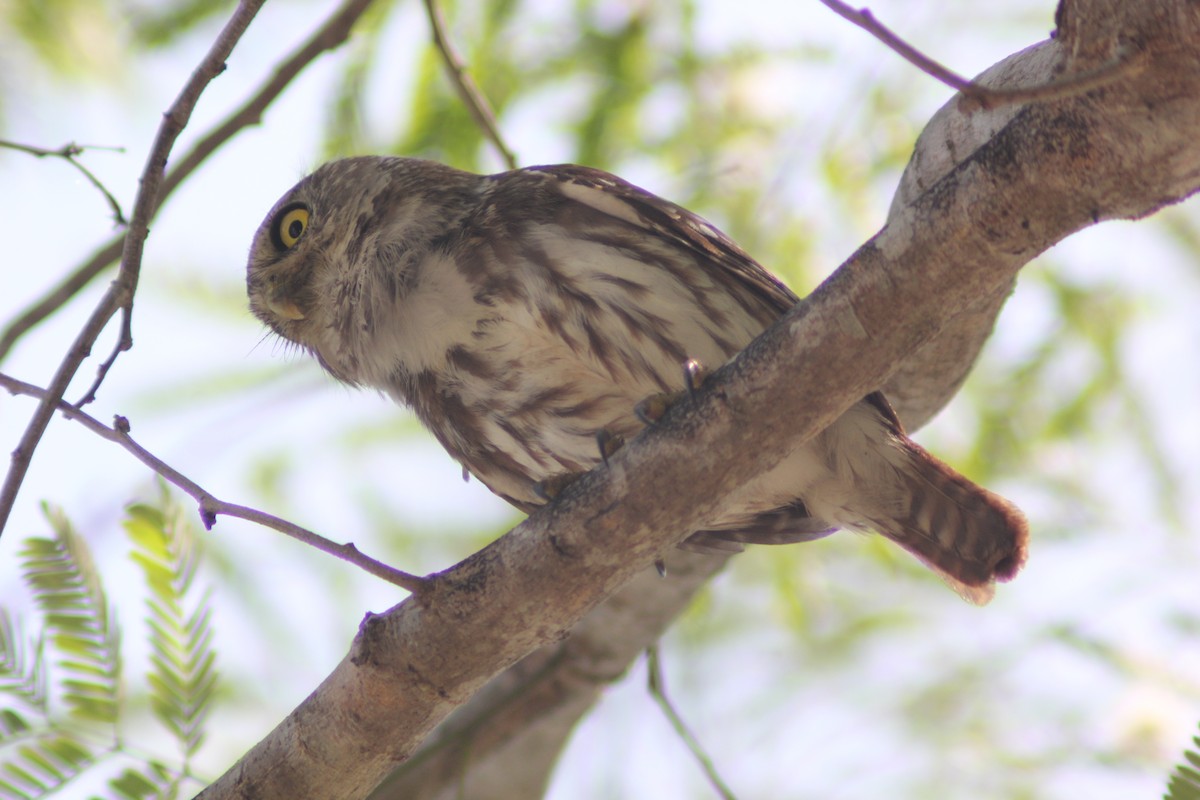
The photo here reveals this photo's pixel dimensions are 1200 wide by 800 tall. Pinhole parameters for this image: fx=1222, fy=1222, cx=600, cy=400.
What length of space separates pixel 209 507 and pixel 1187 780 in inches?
69.2

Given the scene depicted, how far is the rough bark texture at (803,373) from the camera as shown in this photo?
6.79ft

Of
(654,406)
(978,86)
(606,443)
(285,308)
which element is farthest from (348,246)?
(978,86)

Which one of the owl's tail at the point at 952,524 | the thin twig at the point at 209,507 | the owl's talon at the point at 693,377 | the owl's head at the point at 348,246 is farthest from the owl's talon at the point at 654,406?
the owl's head at the point at 348,246

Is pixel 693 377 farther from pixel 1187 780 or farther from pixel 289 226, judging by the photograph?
pixel 289 226

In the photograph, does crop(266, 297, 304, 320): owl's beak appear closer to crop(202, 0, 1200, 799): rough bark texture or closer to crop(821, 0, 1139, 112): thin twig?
crop(202, 0, 1200, 799): rough bark texture

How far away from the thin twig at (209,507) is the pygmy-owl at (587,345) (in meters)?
0.85

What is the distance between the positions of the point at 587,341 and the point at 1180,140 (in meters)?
1.54

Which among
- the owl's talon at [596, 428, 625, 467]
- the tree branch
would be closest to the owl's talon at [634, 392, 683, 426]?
the owl's talon at [596, 428, 625, 467]

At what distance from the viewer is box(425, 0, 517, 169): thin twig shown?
12.3 feet

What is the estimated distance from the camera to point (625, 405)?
3299 millimetres

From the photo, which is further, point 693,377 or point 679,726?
point 679,726

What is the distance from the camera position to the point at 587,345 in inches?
126

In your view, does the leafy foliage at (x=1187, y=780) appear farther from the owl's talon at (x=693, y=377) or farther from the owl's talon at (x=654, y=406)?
the owl's talon at (x=654, y=406)

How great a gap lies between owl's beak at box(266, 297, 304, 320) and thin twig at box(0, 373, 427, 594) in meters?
1.32
